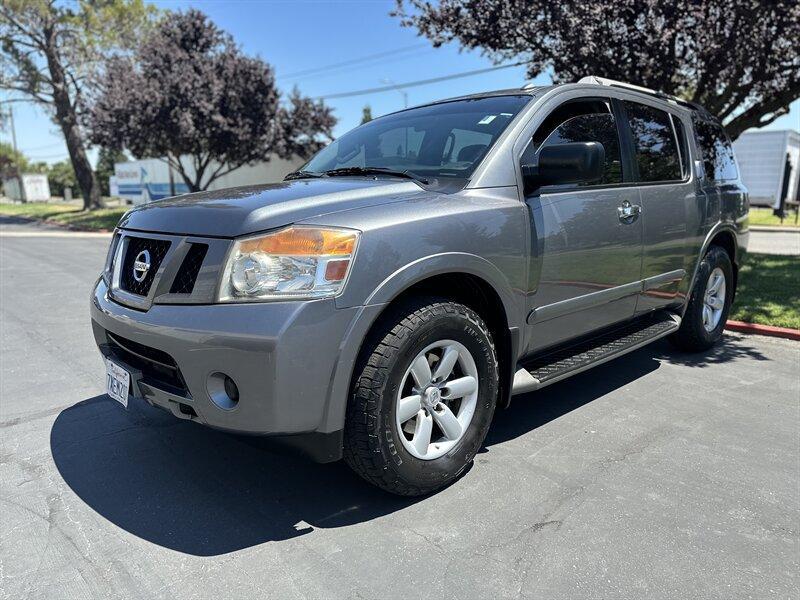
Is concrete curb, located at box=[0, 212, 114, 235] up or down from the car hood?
down

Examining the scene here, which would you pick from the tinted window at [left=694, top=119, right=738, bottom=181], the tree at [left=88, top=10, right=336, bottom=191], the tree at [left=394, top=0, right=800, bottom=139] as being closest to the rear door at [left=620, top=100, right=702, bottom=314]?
the tinted window at [left=694, top=119, right=738, bottom=181]

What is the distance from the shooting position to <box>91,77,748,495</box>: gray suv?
2309 mm

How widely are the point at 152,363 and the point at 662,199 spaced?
3411 millimetres

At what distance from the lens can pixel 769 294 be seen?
7.41m

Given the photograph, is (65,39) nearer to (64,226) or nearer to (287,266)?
(64,226)

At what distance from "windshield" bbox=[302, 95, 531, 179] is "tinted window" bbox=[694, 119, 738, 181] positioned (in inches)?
88.9

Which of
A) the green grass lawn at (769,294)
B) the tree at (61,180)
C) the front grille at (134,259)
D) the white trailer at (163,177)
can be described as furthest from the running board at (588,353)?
the tree at (61,180)

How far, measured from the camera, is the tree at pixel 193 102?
793 inches

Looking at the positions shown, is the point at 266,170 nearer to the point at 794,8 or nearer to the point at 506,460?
the point at 794,8

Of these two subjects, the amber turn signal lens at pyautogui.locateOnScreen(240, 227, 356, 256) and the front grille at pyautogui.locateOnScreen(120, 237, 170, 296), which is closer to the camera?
the amber turn signal lens at pyautogui.locateOnScreen(240, 227, 356, 256)

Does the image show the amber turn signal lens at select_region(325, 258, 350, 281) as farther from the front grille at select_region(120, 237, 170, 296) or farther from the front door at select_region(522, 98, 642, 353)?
the front door at select_region(522, 98, 642, 353)

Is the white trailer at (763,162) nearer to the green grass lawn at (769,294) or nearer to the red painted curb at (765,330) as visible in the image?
the green grass lawn at (769,294)

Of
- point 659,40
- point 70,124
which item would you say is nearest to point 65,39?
point 70,124

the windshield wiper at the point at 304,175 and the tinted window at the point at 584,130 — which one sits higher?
the tinted window at the point at 584,130
